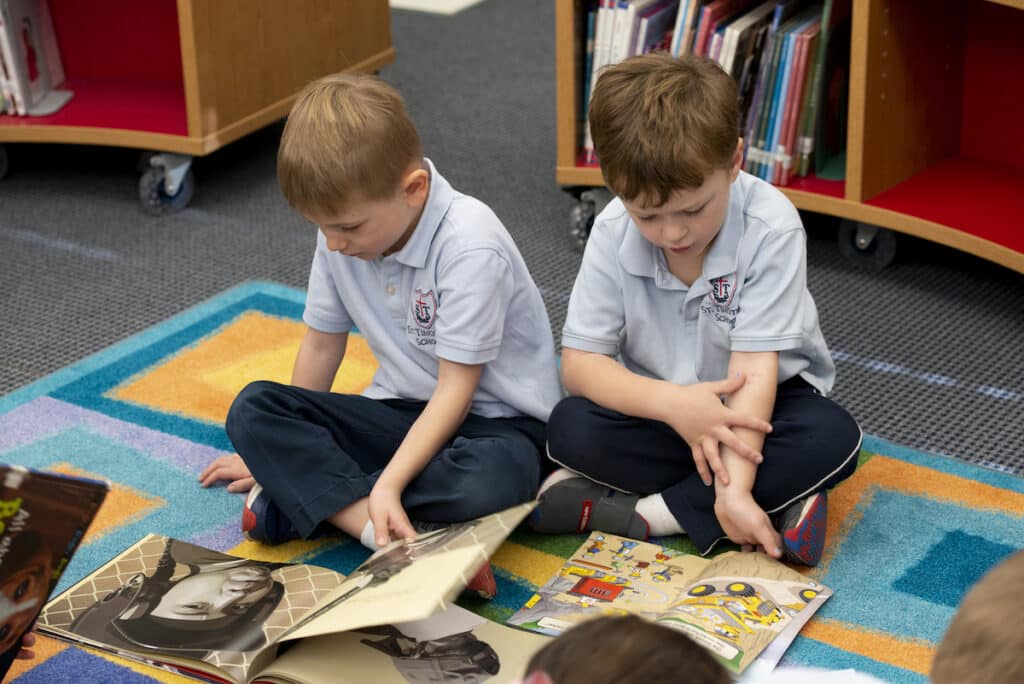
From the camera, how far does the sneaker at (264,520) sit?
1.25m

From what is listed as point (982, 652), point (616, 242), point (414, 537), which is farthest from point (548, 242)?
point (982, 652)

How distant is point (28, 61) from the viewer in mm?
2178

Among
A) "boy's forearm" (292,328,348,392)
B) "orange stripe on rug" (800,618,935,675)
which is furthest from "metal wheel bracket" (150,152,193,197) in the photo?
"orange stripe on rug" (800,618,935,675)

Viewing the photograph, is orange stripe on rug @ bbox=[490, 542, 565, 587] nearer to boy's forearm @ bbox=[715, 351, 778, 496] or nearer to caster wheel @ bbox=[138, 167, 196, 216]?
boy's forearm @ bbox=[715, 351, 778, 496]

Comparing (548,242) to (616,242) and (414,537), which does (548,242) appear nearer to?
(616,242)

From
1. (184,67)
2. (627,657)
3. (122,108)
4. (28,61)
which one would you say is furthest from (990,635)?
(28,61)

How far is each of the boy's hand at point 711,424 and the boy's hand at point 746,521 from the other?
20 mm

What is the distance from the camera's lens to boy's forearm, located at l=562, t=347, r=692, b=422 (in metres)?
1.22

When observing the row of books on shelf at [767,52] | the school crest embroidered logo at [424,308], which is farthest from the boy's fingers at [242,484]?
the row of books on shelf at [767,52]

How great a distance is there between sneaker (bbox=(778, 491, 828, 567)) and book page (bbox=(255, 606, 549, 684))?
26 centimetres

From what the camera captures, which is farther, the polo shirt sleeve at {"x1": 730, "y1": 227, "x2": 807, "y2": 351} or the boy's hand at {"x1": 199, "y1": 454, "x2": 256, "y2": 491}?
the boy's hand at {"x1": 199, "y1": 454, "x2": 256, "y2": 491}

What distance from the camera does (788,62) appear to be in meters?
1.81

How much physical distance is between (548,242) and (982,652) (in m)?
1.46

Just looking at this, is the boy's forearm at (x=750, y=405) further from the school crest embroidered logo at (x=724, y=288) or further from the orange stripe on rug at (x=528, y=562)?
the orange stripe on rug at (x=528, y=562)
